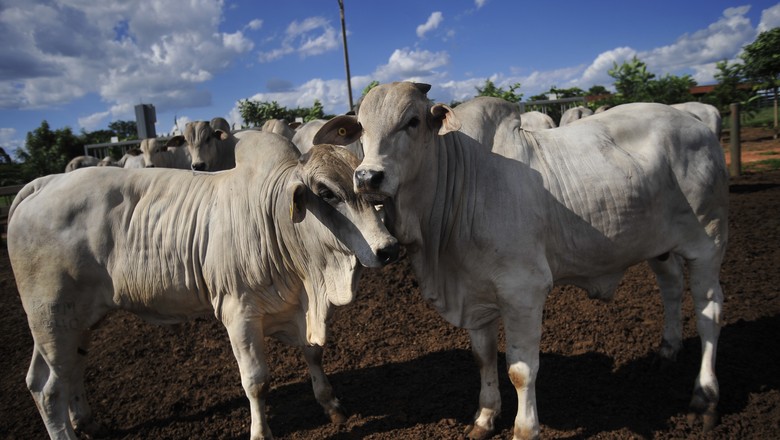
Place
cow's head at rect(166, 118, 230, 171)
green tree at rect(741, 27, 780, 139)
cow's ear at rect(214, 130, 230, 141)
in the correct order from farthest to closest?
green tree at rect(741, 27, 780, 139) < cow's ear at rect(214, 130, 230, 141) < cow's head at rect(166, 118, 230, 171)

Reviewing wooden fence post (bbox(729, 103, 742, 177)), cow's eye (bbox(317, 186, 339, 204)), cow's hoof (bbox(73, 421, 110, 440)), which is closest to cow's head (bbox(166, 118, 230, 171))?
cow's hoof (bbox(73, 421, 110, 440))

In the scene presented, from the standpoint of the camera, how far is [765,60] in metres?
20.3

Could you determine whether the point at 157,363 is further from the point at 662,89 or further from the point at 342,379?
the point at 662,89

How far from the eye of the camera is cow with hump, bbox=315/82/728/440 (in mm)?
2975

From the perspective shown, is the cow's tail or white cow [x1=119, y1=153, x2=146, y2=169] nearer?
the cow's tail

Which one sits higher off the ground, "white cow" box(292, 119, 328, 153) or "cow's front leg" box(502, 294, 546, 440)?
Result: "white cow" box(292, 119, 328, 153)

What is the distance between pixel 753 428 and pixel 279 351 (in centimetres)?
392

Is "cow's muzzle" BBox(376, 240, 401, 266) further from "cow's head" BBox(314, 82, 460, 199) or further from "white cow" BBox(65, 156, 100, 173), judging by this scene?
"white cow" BBox(65, 156, 100, 173)

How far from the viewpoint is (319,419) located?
13.2 ft

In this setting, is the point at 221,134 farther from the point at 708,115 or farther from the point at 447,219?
the point at 708,115

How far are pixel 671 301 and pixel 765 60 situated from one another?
21.1m

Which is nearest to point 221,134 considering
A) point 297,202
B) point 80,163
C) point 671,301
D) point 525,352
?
point 297,202

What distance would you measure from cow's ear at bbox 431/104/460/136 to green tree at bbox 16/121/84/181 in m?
20.5

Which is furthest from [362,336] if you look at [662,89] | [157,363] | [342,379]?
[662,89]
